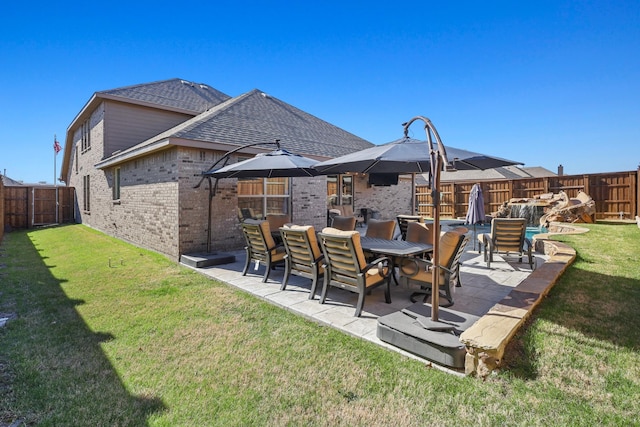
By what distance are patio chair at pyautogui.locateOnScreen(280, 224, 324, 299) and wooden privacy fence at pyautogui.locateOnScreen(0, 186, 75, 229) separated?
17.6 meters

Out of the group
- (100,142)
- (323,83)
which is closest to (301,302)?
(100,142)

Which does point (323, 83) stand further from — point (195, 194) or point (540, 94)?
point (195, 194)

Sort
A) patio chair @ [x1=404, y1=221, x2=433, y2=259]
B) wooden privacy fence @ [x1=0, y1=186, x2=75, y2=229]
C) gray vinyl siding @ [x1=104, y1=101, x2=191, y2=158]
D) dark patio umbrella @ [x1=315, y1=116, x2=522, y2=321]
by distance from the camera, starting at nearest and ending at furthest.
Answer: dark patio umbrella @ [x1=315, y1=116, x2=522, y2=321]
patio chair @ [x1=404, y1=221, x2=433, y2=259]
gray vinyl siding @ [x1=104, y1=101, x2=191, y2=158]
wooden privacy fence @ [x1=0, y1=186, x2=75, y2=229]

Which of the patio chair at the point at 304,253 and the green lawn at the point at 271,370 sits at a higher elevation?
the patio chair at the point at 304,253

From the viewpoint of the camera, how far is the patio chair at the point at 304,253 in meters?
4.72

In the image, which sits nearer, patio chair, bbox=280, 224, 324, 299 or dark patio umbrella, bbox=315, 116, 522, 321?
dark patio umbrella, bbox=315, 116, 522, 321

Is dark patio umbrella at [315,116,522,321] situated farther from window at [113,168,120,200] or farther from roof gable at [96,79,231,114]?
roof gable at [96,79,231,114]

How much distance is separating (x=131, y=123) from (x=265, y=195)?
8612 millimetres

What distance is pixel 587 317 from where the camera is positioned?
3.81m

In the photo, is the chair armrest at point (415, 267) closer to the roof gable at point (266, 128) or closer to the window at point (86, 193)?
the roof gable at point (266, 128)

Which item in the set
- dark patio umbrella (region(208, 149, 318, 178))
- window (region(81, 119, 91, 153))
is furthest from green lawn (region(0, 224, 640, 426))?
window (region(81, 119, 91, 153))

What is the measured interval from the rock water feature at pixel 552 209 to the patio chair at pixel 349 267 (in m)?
13.2

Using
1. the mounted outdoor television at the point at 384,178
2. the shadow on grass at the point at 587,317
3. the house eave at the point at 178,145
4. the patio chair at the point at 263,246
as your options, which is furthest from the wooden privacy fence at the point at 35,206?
the shadow on grass at the point at 587,317

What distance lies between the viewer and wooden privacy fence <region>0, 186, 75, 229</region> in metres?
16.5
